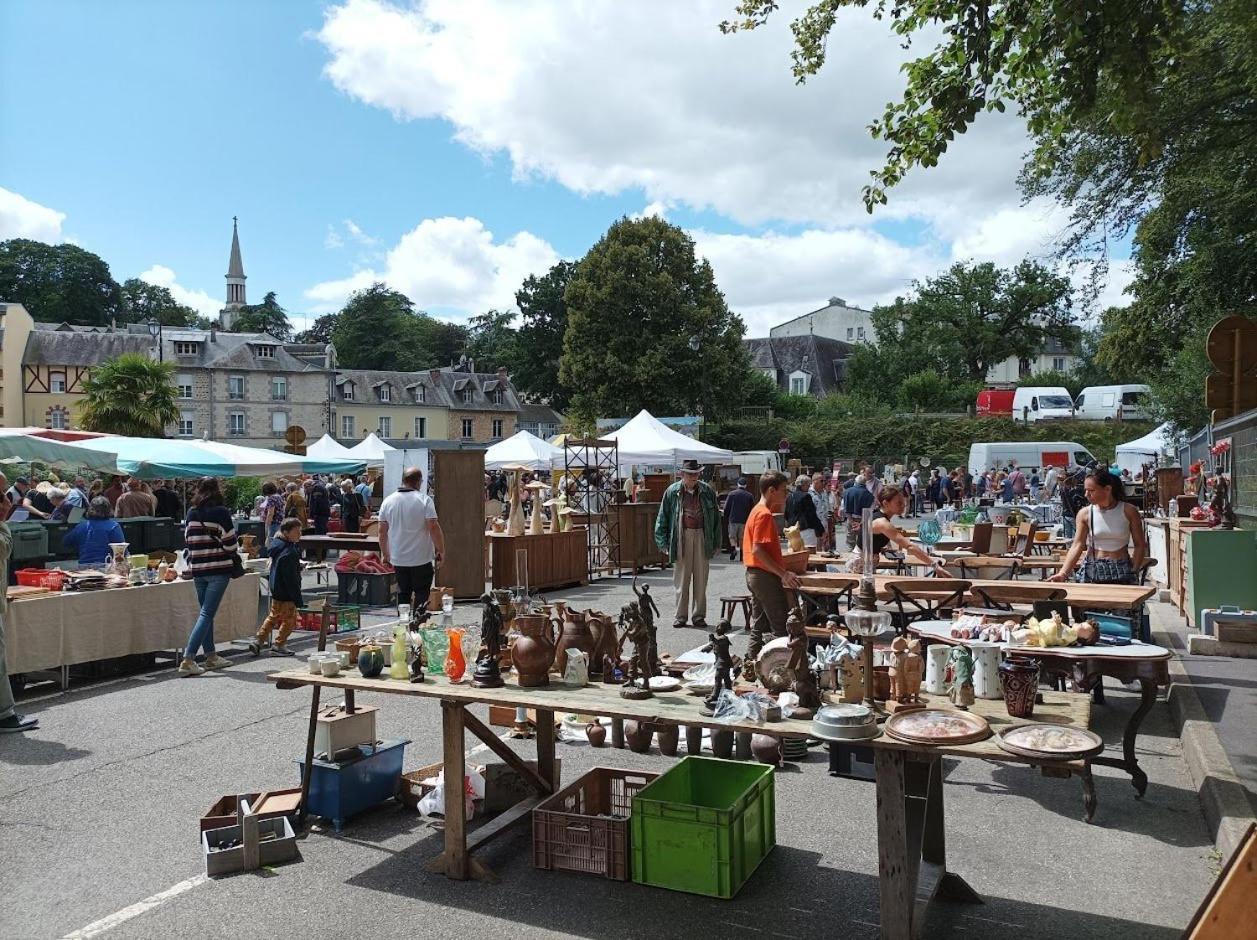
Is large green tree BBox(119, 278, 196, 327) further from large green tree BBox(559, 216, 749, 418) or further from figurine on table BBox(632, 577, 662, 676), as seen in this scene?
figurine on table BBox(632, 577, 662, 676)

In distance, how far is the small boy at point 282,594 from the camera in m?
9.63

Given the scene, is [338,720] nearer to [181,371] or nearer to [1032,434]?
[1032,434]

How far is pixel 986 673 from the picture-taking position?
4.08m

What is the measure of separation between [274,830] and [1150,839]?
4288 mm

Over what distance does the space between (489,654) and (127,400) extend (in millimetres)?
31637

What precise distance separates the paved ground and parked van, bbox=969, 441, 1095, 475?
2716 cm

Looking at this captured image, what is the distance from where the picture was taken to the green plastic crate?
403cm

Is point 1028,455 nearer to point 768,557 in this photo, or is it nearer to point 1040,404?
point 1040,404

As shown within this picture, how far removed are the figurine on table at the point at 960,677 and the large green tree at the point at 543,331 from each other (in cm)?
5083

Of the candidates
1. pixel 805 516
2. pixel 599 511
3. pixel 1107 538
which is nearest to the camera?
pixel 1107 538

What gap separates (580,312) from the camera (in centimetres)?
3978

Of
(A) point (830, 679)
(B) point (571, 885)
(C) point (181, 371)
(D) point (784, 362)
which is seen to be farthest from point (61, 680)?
(D) point (784, 362)

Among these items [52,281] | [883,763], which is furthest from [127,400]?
[52,281]

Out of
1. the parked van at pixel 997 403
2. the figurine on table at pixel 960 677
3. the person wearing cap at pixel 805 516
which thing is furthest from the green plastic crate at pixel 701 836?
the parked van at pixel 997 403
